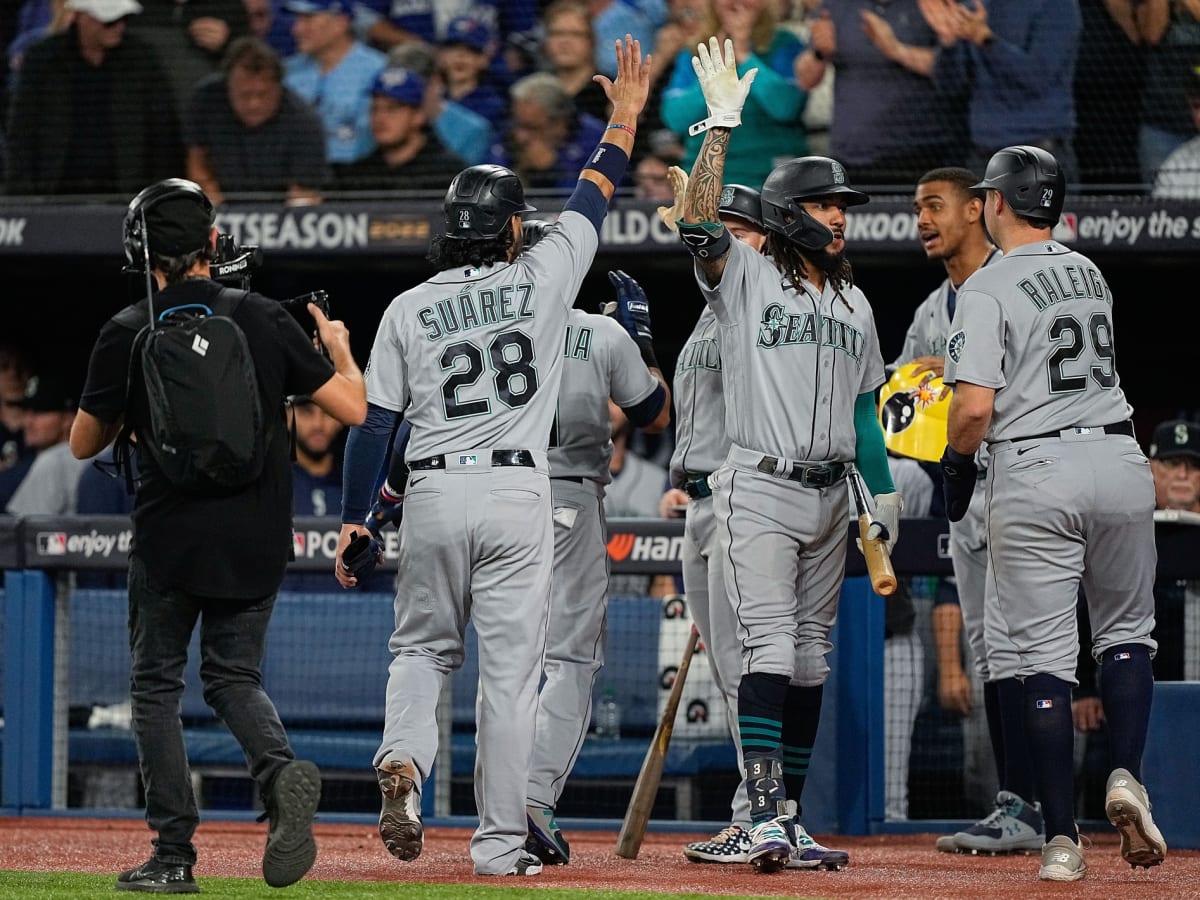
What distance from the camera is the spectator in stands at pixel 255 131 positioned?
8.21 metres


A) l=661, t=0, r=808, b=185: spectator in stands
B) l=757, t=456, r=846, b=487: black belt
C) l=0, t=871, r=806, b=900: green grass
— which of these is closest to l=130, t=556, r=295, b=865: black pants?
l=0, t=871, r=806, b=900: green grass

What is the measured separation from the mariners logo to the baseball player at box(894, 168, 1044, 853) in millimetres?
483

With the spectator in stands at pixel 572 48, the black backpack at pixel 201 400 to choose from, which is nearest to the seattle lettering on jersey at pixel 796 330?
the black backpack at pixel 201 400

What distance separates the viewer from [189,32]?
8672mm

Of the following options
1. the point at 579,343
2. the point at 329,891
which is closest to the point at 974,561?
the point at 579,343

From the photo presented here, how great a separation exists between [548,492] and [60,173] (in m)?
5.09

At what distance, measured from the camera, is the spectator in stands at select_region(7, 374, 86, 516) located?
790 centimetres

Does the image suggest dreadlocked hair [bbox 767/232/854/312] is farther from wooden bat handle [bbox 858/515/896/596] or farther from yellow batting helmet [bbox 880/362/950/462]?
yellow batting helmet [bbox 880/362/950/462]

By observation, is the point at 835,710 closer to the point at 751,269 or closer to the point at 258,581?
the point at 751,269

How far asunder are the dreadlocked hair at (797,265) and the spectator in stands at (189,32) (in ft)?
15.8

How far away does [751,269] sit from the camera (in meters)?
4.50

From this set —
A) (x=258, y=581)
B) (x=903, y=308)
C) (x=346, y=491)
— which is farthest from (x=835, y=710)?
(x=903, y=308)

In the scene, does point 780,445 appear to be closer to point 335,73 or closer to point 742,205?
point 742,205

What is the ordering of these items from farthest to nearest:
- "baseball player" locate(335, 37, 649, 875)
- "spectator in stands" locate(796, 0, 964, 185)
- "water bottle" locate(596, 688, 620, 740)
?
"spectator in stands" locate(796, 0, 964, 185)
"water bottle" locate(596, 688, 620, 740)
"baseball player" locate(335, 37, 649, 875)
